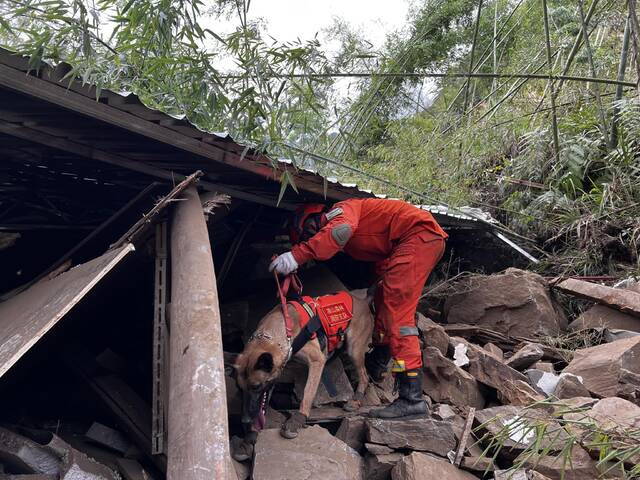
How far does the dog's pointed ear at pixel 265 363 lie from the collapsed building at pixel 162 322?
42 centimetres

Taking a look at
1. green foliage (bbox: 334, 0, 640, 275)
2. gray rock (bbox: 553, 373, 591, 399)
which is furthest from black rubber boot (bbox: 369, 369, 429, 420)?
green foliage (bbox: 334, 0, 640, 275)

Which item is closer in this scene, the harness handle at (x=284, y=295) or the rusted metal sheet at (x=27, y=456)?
the rusted metal sheet at (x=27, y=456)

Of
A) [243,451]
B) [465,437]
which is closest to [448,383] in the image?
[465,437]

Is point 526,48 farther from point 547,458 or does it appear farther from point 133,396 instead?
point 133,396

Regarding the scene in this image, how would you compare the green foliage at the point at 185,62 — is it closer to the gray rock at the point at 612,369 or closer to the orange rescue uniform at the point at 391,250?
the orange rescue uniform at the point at 391,250

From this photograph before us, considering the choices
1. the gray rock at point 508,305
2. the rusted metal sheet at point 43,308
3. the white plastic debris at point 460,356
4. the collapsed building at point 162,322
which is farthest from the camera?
the gray rock at point 508,305

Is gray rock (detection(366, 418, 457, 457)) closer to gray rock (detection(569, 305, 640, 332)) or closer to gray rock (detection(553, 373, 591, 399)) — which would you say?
gray rock (detection(553, 373, 591, 399))

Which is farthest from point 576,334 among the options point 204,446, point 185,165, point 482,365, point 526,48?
point 526,48

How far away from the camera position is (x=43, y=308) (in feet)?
A: 7.63

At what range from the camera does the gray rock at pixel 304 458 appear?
3311 mm

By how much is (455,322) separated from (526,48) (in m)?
6.85

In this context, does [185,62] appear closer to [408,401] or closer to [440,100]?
[408,401]

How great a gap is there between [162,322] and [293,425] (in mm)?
1125

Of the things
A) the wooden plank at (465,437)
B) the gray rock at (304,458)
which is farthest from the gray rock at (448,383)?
the gray rock at (304,458)
